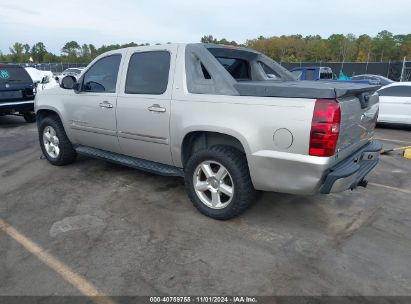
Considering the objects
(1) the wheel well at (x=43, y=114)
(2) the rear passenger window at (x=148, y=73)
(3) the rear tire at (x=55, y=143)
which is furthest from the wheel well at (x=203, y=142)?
(1) the wheel well at (x=43, y=114)

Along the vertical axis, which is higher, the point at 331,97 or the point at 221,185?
the point at 331,97

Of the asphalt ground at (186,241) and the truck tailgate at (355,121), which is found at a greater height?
the truck tailgate at (355,121)

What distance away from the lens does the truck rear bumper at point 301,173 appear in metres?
2.98

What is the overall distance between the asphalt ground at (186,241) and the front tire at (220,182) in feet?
0.57

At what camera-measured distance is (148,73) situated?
413 centimetres

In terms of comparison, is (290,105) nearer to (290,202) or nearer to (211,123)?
(211,123)

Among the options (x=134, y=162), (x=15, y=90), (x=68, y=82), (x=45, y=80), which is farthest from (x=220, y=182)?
(x=45, y=80)

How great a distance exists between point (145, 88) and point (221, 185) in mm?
1486

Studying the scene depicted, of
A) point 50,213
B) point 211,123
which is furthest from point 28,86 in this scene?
point 211,123

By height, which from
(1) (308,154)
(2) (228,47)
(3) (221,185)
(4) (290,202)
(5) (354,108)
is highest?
(2) (228,47)

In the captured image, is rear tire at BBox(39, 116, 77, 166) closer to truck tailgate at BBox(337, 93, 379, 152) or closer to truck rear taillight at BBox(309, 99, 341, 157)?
truck rear taillight at BBox(309, 99, 341, 157)

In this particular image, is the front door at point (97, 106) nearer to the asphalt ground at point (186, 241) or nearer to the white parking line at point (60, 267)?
the asphalt ground at point (186, 241)

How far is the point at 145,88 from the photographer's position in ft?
13.5

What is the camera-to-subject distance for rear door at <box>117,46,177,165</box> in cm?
389
